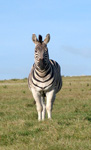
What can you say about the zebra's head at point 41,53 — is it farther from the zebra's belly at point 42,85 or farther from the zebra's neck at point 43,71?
the zebra's belly at point 42,85

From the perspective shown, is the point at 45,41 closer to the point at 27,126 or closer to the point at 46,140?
the point at 27,126

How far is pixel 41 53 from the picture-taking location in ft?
31.9

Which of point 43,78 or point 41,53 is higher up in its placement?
point 41,53

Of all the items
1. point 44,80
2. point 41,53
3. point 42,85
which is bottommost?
point 42,85

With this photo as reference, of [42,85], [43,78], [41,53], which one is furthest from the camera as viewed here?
[43,78]

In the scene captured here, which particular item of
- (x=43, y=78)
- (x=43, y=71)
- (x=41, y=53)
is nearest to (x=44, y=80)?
(x=43, y=78)

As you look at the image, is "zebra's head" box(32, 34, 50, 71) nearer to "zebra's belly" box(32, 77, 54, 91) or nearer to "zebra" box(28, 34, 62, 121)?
"zebra" box(28, 34, 62, 121)

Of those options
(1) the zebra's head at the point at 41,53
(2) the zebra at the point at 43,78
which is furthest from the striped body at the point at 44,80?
(1) the zebra's head at the point at 41,53

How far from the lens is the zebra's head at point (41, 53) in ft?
31.9

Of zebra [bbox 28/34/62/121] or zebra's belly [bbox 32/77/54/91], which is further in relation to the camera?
zebra's belly [bbox 32/77/54/91]

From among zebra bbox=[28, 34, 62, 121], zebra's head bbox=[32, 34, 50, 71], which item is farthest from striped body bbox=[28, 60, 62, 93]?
zebra's head bbox=[32, 34, 50, 71]

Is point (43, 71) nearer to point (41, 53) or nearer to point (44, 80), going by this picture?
point (44, 80)

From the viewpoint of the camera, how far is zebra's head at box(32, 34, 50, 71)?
9.73m

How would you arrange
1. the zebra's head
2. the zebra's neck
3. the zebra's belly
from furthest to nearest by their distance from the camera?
the zebra's neck, the zebra's belly, the zebra's head
